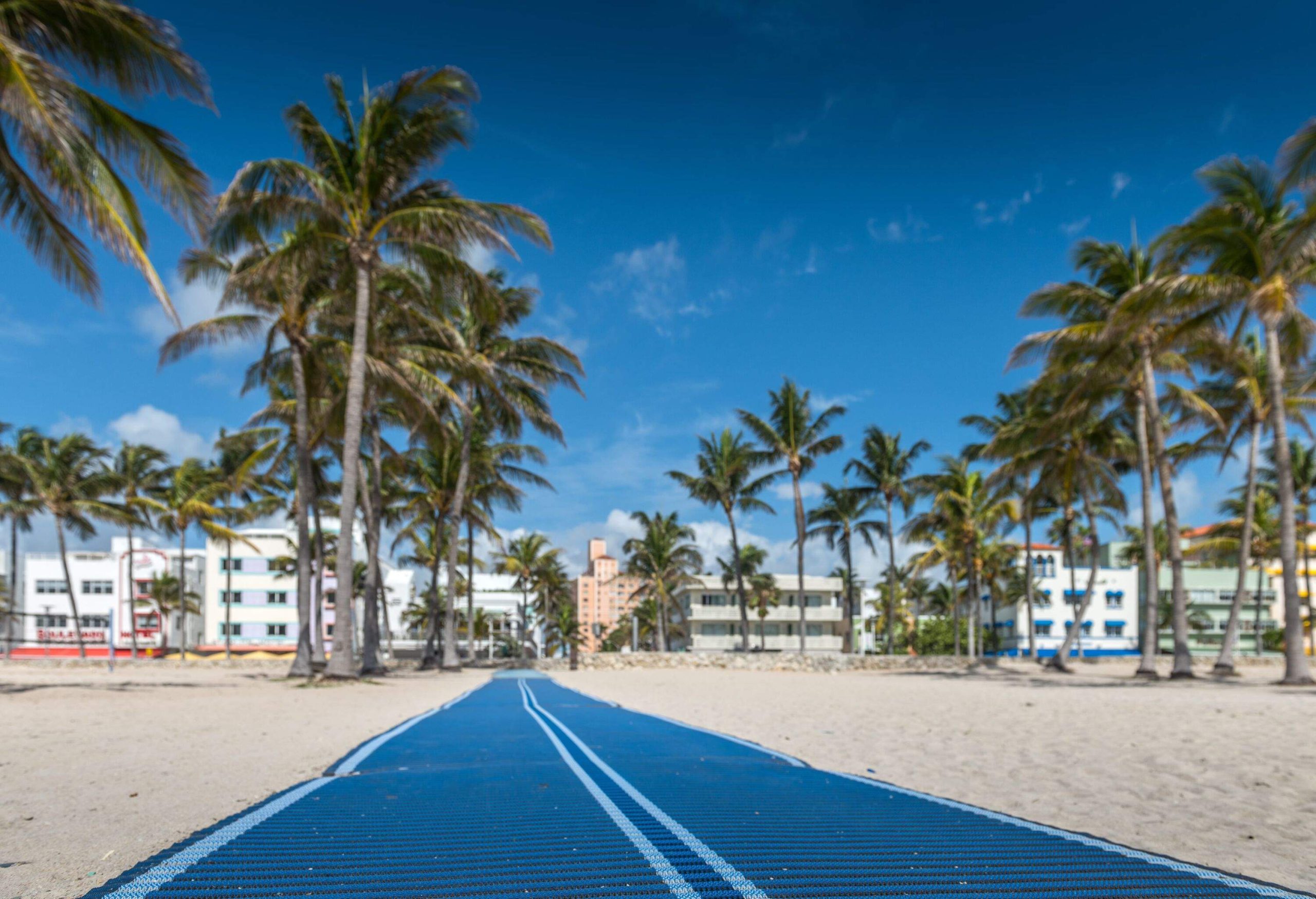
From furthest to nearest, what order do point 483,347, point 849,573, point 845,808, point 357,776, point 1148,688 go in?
point 849,573, point 483,347, point 1148,688, point 357,776, point 845,808

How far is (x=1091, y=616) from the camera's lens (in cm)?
6178

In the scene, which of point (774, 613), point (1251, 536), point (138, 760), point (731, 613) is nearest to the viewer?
point (138, 760)

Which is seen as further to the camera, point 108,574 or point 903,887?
point 108,574

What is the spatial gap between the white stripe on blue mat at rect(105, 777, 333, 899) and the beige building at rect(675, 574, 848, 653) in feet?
181

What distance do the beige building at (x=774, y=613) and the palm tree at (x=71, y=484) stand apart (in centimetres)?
3423

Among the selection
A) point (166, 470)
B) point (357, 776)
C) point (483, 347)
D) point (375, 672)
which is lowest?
point (375, 672)

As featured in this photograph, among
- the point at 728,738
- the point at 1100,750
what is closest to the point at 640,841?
the point at 728,738

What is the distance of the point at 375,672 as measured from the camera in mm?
24656

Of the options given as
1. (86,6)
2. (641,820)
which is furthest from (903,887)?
(86,6)

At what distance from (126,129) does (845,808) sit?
11016mm

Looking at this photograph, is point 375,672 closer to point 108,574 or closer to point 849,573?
point 849,573

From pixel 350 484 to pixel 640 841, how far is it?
16.3m

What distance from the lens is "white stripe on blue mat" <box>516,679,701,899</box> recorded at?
10.1 ft

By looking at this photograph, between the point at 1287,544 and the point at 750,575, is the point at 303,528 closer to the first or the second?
the point at 1287,544
